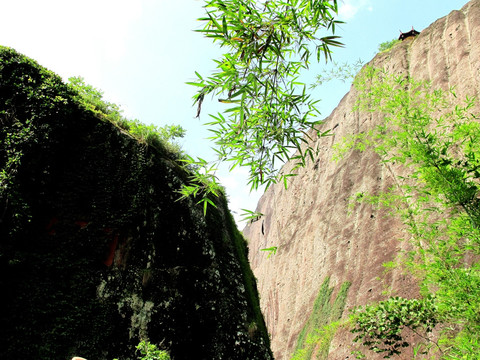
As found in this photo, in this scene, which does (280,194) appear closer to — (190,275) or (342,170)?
(342,170)

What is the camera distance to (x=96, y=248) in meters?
5.97

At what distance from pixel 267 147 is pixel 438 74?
1876 centimetres

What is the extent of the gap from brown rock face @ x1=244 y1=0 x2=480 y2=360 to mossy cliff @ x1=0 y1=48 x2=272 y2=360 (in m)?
5.16

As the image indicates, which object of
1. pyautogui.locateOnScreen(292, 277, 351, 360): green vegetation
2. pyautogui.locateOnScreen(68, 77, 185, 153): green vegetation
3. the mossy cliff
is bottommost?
pyautogui.locateOnScreen(292, 277, 351, 360): green vegetation

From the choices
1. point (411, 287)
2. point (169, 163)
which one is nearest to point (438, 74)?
point (411, 287)

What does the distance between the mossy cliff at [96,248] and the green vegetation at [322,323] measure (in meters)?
7.82

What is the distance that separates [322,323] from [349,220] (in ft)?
21.8

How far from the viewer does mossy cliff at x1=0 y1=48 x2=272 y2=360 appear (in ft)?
16.9

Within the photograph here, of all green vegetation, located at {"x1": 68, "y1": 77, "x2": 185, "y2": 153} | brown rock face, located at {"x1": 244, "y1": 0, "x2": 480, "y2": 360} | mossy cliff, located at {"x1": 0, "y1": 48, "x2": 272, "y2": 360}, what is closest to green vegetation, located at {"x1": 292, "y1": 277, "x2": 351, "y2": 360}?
brown rock face, located at {"x1": 244, "y1": 0, "x2": 480, "y2": 360}

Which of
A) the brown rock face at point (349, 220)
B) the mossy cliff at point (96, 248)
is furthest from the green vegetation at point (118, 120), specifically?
the brown rock face at point (349, 220)

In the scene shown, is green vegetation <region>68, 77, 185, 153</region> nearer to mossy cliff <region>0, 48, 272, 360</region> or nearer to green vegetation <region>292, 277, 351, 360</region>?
mossy cliff <region>0, 48, 272, 360</region>

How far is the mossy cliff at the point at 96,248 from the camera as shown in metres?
5.16

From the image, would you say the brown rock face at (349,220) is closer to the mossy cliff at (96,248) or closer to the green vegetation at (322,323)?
the green vegetation at (322,323)

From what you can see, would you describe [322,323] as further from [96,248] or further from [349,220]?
[96,248]
